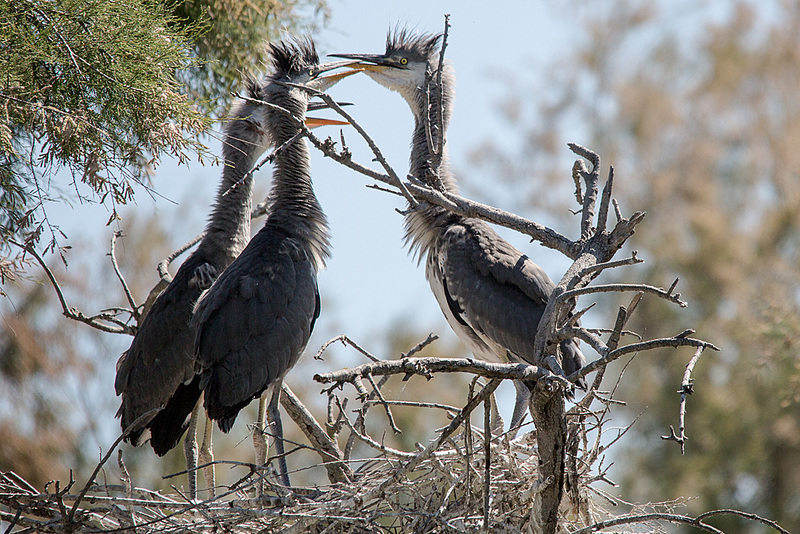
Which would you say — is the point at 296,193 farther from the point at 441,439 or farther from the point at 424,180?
the point at 441,439

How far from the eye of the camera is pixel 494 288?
491 cm

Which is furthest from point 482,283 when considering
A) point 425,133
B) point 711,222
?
point 711,222

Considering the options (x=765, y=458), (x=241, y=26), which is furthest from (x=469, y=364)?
(x=765, y=458)

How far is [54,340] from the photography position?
10.1 m

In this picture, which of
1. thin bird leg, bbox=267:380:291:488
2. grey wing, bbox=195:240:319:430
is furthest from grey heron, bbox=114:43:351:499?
thin bird leg, bbox=267:380:291:488

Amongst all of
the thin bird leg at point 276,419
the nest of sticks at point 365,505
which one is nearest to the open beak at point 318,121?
the thin bird leg at point 276,419

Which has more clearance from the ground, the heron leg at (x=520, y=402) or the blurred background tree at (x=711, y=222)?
the blurred background tree at (x=711, y=222)

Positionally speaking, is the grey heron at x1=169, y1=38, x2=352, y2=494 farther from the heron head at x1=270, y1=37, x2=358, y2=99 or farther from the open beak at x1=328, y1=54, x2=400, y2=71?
the open beak at x1=328, y1=54, x2=400, y2=71

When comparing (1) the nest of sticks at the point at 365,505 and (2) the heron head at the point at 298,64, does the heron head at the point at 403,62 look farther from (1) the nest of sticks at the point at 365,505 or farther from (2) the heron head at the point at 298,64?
(1) the nest of sticks at the point at 365,505

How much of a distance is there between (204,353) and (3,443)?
5970 mm

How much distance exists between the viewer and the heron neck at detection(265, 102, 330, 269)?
16.2 feet

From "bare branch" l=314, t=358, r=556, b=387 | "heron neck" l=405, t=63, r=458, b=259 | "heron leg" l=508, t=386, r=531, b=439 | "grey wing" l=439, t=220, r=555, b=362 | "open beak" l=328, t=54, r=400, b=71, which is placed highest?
"open beak" l=328, t=54, r=400, b=71

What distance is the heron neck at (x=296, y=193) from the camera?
4.93 m

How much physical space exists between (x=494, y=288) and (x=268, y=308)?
1.27 meters
